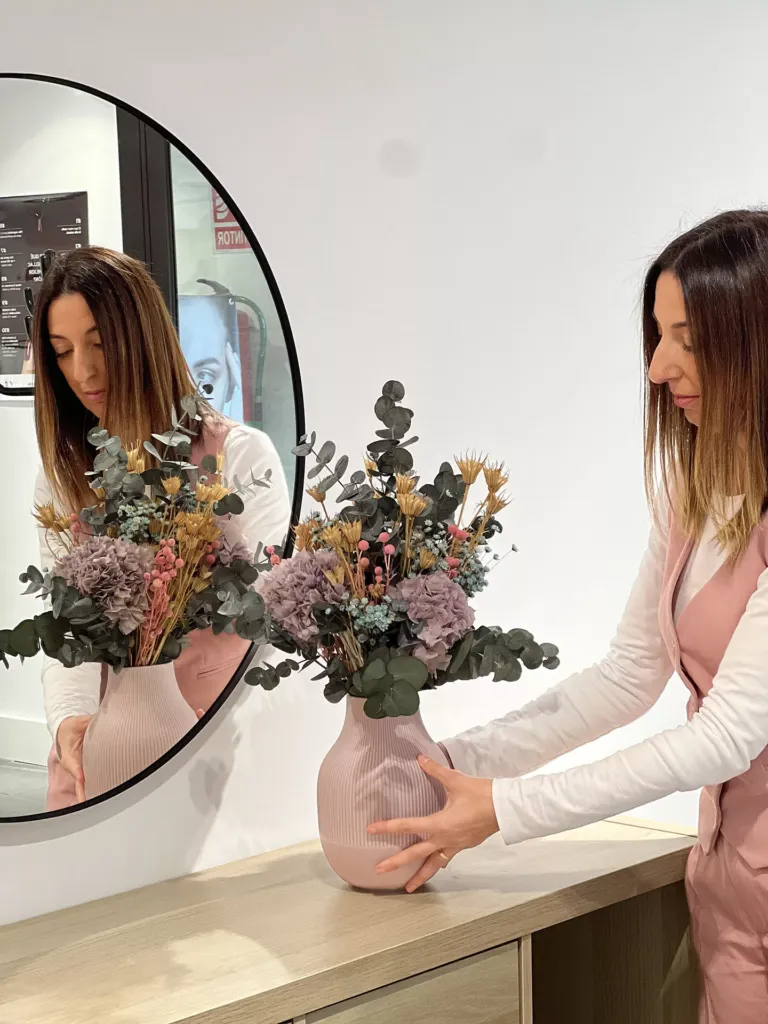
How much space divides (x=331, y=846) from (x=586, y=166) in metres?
1.31

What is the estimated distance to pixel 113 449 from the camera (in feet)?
4.91

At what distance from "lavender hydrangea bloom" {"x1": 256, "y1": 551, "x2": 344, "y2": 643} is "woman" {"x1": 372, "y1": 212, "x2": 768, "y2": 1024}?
24 centimetres

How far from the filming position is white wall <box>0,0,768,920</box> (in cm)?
164

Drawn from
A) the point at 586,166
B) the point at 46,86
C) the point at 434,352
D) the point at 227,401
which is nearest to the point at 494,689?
the point at 434,352

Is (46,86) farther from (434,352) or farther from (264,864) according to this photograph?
(264,864)

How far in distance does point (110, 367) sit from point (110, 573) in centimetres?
27

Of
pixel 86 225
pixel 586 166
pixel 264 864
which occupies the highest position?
pixel 586 166

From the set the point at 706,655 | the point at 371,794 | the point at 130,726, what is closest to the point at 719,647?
the point at 706,655

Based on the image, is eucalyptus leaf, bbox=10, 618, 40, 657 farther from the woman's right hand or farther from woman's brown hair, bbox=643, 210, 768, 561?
woman's brown hair, bbox=643, 210, 768, 561

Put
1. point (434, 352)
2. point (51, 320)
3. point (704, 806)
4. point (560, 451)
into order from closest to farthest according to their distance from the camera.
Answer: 1. point (51, 320)
2. point (704, 806)
3. point (434, 352)
4. point (560, 451)

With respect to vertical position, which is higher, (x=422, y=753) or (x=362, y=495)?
(x=362, y=495)

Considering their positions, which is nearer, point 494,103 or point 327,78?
point 327,78

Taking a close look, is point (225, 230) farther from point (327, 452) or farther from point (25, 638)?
point (25, 638)

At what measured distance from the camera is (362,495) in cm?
147
